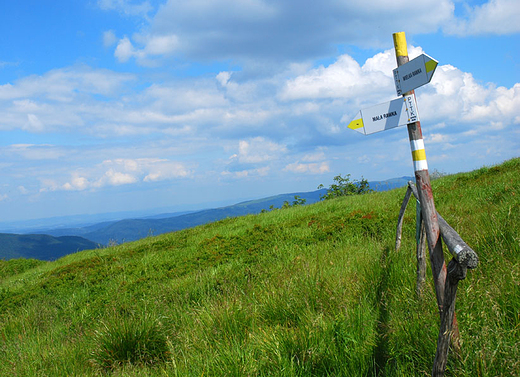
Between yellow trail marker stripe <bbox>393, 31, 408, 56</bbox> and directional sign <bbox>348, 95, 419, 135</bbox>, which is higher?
yellow trail marker stripe <bbox>393, 31, 408, 56</bbox>

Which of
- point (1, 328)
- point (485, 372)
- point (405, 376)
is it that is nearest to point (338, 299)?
point (405, 376)

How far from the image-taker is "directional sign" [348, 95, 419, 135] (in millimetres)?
3291

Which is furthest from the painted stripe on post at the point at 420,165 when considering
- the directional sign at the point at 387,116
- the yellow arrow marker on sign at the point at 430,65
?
the yellow arrow marker on sign at the point at 430,65

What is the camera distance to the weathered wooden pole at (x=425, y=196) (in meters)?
2.82

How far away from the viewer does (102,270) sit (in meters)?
10.9

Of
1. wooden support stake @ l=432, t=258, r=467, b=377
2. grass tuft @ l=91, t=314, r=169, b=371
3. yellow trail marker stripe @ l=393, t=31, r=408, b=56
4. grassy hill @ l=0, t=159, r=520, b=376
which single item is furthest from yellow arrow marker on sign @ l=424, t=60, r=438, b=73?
grass tuft @ l=91, t=314, r=169, b=371

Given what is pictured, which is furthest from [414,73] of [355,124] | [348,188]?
[348,188]

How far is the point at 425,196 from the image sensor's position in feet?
10.5

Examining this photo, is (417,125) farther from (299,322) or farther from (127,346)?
(127,346)

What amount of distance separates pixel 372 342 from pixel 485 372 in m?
0.95

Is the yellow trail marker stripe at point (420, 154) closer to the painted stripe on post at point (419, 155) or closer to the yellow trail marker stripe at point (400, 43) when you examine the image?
the painted stripe on post at point (419, 155)

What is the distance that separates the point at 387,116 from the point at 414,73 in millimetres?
442

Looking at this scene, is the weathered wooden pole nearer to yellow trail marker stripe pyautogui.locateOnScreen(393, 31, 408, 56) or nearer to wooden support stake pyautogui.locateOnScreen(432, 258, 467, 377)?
yellow trail marker stripe pyautogui.locateOnScreen(393, 31, 408, 56)

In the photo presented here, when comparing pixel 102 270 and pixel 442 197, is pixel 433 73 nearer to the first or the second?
pixel 442 197
